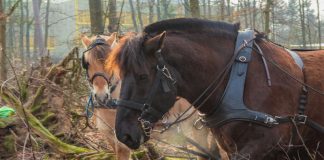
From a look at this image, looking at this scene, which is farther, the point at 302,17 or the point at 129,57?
the point at 302,17

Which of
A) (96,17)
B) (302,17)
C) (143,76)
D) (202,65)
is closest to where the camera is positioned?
(143,76)

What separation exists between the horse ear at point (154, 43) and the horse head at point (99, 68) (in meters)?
2.05

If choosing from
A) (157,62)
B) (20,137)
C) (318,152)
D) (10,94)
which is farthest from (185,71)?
(10,94)

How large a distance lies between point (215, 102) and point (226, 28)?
0.60 m

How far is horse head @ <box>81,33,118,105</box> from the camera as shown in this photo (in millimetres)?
5273

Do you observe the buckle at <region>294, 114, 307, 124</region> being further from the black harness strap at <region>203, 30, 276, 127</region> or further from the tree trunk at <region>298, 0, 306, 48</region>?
the tree trunk at <region>298, 0, 306, 48</region>

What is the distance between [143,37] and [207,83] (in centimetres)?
59

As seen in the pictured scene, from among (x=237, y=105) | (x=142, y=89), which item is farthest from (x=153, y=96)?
(x=237, y=105)

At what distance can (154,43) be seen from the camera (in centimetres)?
312

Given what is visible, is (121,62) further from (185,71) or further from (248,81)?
(248,81)

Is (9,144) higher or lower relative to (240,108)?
lower

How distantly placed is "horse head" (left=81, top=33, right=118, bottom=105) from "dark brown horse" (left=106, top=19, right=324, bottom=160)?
1944 millimetres

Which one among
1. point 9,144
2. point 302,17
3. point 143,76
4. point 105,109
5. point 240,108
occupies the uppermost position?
point 302,17

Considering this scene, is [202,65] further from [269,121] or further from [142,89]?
[269,121]
